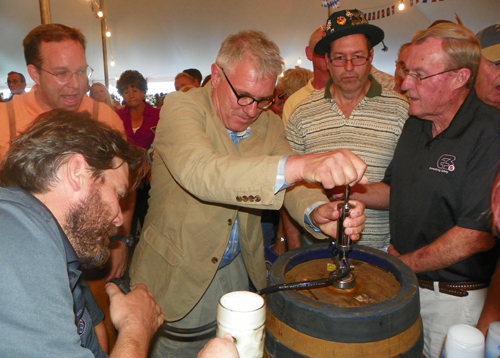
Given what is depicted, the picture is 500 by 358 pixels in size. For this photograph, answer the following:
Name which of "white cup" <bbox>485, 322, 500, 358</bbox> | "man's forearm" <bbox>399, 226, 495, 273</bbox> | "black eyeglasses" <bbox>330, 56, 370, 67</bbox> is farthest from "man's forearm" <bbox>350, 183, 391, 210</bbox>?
"white cup" <bbox>485, 322, 500, 358</bbox>

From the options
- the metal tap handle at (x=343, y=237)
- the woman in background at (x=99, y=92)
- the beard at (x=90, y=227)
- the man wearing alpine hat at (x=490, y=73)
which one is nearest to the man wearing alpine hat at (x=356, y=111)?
the man wearing alpine hat at (x=490, y=73)

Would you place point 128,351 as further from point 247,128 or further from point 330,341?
point 247,128

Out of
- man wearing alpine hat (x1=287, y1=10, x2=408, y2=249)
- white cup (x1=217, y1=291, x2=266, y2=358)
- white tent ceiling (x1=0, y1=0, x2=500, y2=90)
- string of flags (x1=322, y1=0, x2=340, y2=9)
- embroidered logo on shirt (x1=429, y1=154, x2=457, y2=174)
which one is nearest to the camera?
white cup (x1=217, y1=291, x2=266, y2=358)

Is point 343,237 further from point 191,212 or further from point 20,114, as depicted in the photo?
point 20,114

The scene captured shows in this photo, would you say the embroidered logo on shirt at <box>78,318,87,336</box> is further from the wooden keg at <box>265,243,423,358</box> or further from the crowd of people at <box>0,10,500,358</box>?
the wooden keg at <box>265,243,423,358</box>

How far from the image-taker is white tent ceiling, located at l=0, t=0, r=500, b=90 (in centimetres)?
1156

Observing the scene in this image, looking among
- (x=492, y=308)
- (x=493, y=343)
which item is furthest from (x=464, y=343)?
(x=492, y=308)

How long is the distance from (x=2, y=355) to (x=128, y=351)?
43 cm

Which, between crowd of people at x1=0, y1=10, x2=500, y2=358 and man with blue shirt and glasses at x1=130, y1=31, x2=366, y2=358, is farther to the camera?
man with blue shirt and glasses at x1=130, y1=31, x2=366, y2=358

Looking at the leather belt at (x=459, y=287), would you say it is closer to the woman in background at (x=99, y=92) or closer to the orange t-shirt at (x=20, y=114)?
the orange t-shirt at (x=20, y=114)

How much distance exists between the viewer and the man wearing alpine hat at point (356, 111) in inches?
89.7

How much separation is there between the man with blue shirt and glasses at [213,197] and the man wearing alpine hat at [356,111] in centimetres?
41

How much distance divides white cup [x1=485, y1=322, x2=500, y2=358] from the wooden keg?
0.18m

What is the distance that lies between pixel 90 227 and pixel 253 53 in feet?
3.16
